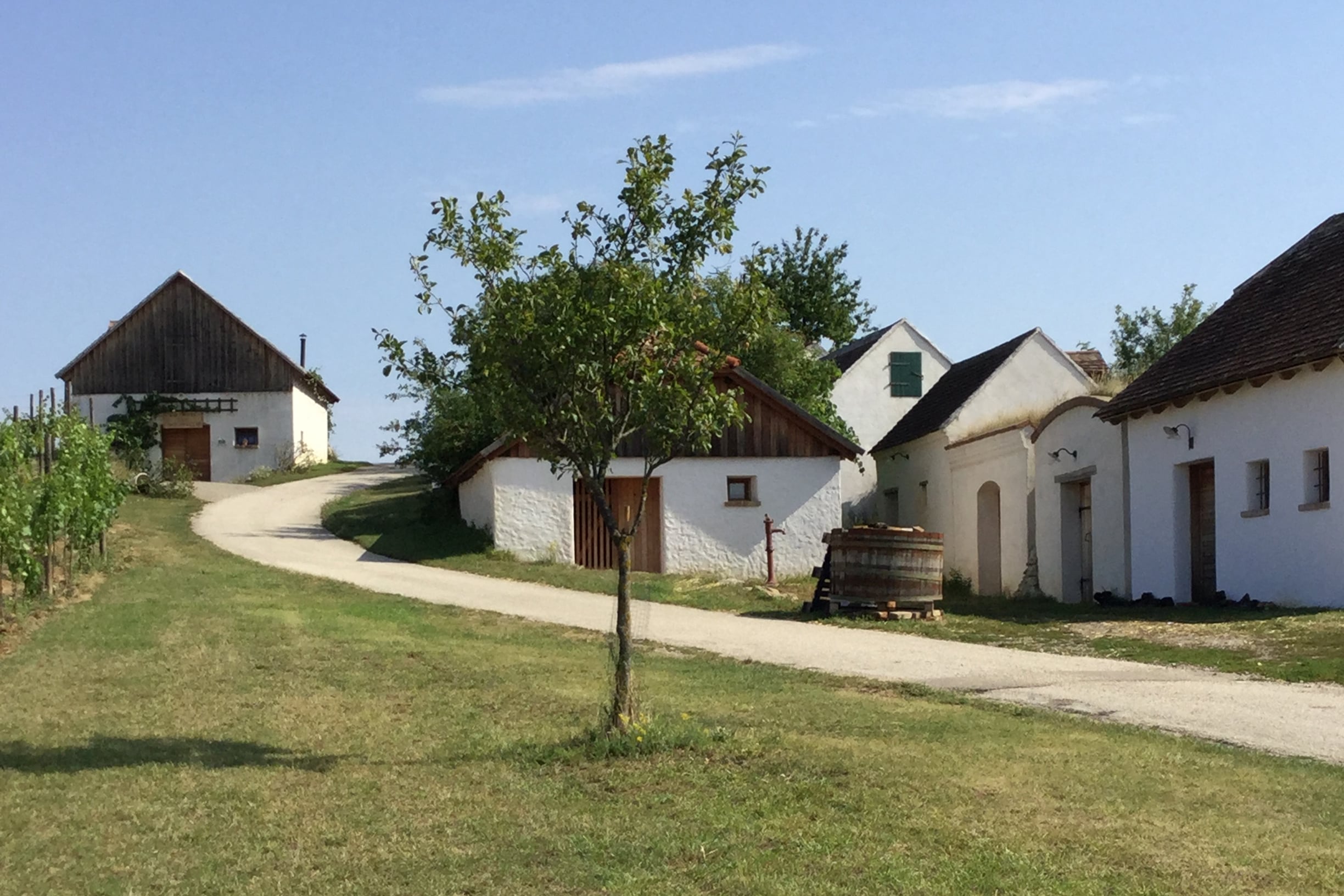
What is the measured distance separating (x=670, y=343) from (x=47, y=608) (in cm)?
1336

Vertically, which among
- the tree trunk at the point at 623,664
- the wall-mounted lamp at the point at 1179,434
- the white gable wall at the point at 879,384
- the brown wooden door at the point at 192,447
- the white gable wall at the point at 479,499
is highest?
the white gable wall at the point at 879,384

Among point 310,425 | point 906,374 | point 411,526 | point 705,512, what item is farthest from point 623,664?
point 310,425

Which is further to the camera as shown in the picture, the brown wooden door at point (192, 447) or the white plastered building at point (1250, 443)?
the brown wooden door at point (192, 447)

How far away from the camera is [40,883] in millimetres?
7344

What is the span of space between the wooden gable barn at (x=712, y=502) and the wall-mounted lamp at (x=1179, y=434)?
9313 millimetres

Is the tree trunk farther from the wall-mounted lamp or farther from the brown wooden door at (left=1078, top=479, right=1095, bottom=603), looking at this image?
the brown wooden door at (left=1078, top=479, right=1095, bottom=603)

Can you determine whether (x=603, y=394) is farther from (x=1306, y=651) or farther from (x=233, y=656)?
(x=1306, y=651)

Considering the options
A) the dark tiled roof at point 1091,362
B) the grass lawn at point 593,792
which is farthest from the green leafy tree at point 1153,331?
the grass lawn at point 593,792

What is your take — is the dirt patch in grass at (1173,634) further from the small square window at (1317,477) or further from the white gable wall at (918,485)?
the white gable wall at (918,485)

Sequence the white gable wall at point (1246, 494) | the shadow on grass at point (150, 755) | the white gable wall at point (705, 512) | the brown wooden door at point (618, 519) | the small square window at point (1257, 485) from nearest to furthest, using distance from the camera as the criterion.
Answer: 1. the shadow on grass at point (150, 755)
2. the white gable wall at point (1246, 494)
3. the small square window at point (1257, 485)
4. the white gable wall at point (705, 512)
5. the brown wooden door at point (618, 519)

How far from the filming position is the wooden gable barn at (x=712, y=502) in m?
31.8

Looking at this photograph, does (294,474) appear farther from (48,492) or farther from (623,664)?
(623,664)

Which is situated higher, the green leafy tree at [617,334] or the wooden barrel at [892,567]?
the green leafy tree at [617,334]

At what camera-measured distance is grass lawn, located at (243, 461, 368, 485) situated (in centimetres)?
5225
